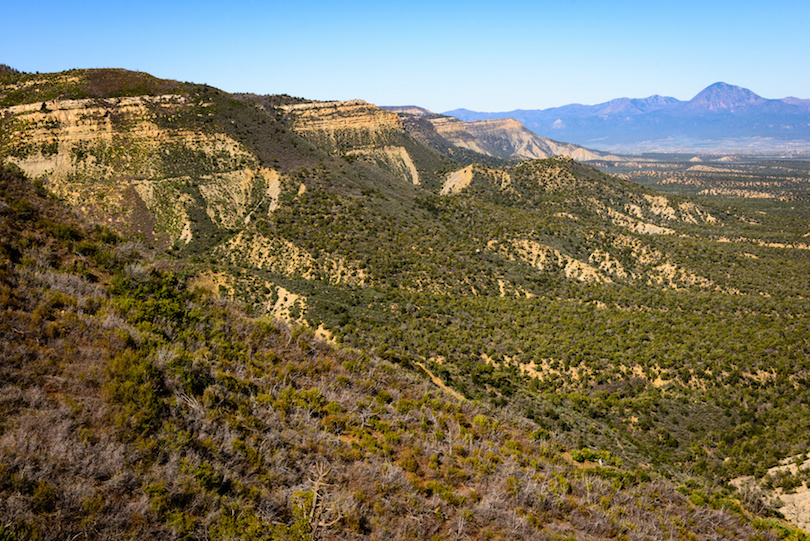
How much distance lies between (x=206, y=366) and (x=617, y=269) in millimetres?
51005

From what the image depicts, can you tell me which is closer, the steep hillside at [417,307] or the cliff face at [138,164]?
the steep hillside at [417,307]

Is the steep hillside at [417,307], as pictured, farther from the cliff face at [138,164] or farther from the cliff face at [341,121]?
the cliff face at [341,121]

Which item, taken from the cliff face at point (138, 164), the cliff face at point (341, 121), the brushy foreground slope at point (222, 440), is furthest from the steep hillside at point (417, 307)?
the cliff face at point (341, 121)

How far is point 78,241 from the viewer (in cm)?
1466

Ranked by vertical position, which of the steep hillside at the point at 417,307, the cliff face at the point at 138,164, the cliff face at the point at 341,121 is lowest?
the steep hillside at the point at 417,307

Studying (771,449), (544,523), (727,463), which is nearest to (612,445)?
(727,463)

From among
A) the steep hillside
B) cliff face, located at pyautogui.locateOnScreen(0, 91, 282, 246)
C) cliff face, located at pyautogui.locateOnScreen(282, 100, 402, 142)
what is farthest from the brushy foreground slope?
cliff face, located at pyautogui.locateOnScreen(282, 100, 402, 142)

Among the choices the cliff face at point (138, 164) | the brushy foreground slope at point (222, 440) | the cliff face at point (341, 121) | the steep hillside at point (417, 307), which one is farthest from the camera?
the cliff face at point (341, 121)

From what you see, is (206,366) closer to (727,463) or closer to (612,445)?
(612,445)

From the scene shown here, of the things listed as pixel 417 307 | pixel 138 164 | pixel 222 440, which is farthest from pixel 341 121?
pixel 222 440

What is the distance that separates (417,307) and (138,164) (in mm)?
42124

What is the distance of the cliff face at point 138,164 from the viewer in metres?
45.9

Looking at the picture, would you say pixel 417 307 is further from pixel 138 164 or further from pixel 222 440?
pixel 138 164

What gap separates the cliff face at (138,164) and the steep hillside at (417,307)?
266mm
